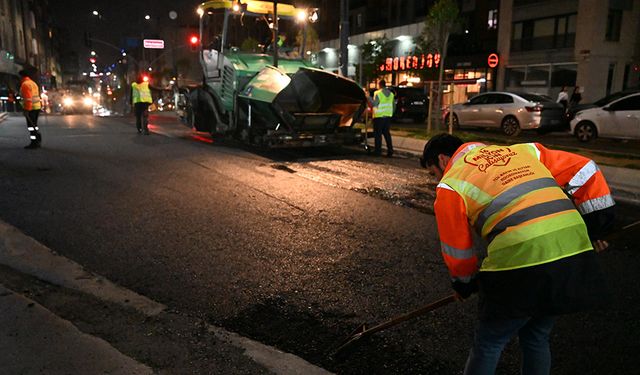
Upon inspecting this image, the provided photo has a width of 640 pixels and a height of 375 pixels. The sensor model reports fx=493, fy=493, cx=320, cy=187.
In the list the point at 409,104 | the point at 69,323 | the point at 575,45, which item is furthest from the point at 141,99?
the point at 575,45

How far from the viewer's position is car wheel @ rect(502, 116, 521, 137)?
16.4m

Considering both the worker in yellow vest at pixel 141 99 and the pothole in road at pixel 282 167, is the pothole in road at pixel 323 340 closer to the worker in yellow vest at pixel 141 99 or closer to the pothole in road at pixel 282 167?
the pothole in road at pixel 282 167

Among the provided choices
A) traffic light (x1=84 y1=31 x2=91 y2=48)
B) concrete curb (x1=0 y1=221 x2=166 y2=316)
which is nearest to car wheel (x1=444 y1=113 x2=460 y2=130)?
concrete curb (x1=0 y1=221 x2=166 y2=316)

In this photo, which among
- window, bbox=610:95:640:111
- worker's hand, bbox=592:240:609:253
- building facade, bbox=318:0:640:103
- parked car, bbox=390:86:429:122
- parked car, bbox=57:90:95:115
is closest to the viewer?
worker's hand, bbox=592:240:609:253

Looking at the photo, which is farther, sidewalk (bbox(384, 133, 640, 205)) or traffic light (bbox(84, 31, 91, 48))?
traffic light (bbox(84, 31, 91, 48))

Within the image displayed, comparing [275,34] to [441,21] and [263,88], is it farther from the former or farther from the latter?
[441,21]

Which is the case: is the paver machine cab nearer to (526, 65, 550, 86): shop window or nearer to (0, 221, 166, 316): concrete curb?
(0, 221, 166, 316): concrete curb

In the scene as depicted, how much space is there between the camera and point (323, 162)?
34.7 ft

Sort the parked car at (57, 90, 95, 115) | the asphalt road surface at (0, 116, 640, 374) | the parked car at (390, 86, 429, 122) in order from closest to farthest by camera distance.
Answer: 1. the asphalt road surface at (0, 116, 640, 374)
2. the parked car at (390, 86, 429, 122)
3. the parked car at (57, 90, 95, 115)

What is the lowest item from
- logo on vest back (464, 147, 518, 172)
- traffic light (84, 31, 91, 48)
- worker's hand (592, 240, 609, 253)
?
worker's hand (592, 240, 609, 253)

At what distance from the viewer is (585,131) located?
1455 cm

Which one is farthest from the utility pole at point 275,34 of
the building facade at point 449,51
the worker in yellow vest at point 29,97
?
the building facade at point 449,51

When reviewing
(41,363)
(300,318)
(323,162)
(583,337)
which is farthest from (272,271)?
(323,162)

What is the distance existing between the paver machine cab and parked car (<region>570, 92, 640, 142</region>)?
286 inches
